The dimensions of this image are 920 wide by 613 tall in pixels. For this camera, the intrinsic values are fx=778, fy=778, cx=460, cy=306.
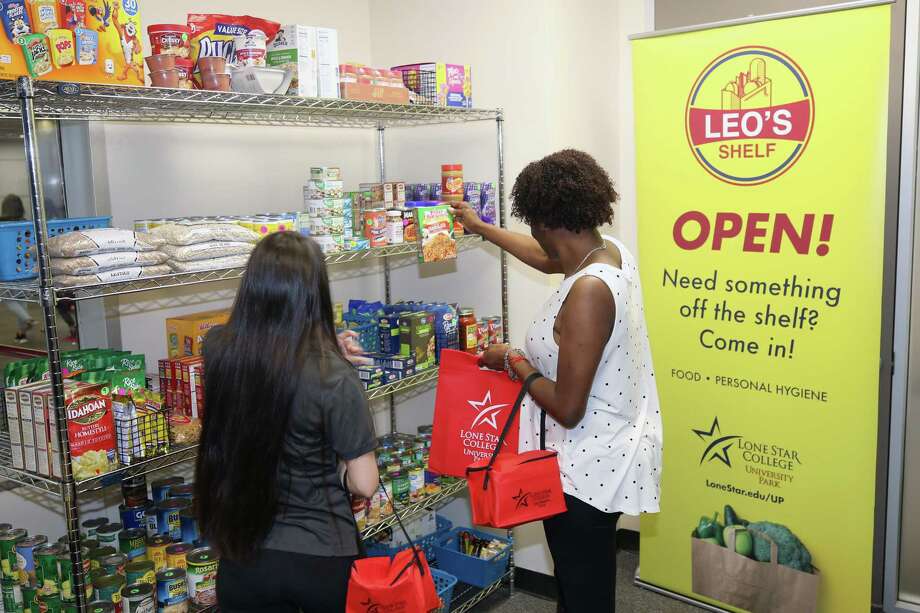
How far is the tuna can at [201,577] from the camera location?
2293mm

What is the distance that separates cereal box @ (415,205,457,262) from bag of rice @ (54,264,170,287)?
1.03m

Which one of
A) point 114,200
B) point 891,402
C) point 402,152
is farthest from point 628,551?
point 114,200

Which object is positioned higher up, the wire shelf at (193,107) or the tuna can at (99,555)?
the wire shelf at (193,107)

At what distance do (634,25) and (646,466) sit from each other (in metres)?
2.58

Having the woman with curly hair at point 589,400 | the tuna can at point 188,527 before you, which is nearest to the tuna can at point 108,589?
the tuna can at point 188,527

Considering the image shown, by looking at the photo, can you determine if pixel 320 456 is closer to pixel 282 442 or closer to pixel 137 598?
pixel 282 442

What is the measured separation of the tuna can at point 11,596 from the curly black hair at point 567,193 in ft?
5.80

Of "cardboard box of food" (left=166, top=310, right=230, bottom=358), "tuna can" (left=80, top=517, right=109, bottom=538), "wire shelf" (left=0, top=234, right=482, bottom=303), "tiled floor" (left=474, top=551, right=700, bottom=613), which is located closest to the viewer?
"wire shelf" (left=0, top=234, right=482, bottom=303)

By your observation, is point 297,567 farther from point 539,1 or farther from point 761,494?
point 539,1

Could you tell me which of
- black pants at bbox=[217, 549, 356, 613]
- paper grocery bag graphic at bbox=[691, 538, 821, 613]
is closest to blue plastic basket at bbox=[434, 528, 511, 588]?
paper grocery bag graphic at bbox=[691, 538, 821, 613]

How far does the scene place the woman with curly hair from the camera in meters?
2.02

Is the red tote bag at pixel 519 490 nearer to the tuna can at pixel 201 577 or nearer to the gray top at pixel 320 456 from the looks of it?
the gray top at pixel 320 456

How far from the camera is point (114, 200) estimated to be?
2770 millimetres

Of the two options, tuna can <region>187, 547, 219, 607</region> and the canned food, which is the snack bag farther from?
tuna can <region>187, 547, 219, 607</region>
